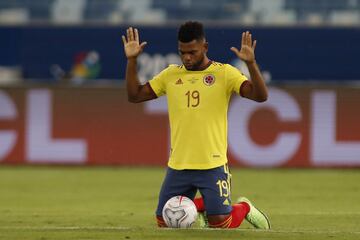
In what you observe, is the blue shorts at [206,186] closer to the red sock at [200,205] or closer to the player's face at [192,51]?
the red sock at [200,205]

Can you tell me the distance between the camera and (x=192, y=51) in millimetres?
8727

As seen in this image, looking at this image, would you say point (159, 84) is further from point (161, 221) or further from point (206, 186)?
point (161, 221)

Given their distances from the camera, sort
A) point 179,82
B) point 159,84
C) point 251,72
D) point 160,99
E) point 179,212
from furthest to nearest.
A: 1. point 160,99
2. point 159,84
3. point 179,82
4. point 179,212
5. point 251,72

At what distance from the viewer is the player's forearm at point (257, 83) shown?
838 cm

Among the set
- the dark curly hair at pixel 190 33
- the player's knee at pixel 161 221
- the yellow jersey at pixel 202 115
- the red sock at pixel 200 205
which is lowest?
the player's knee at pixel 161 221

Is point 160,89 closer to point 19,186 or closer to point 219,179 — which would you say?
point 219,179

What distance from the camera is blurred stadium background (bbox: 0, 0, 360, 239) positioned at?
16531 millimetres

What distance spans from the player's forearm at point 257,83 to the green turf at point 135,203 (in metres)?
1.13

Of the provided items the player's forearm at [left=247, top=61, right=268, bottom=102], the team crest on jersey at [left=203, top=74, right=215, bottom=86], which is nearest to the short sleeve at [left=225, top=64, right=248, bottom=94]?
the team crest on jersey at [left=203, top=74, right=215, bottom=86]

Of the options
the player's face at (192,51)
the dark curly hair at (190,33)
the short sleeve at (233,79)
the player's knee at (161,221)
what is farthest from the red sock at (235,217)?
the dark curly hair at (190,33)

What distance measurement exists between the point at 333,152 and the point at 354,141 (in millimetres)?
404

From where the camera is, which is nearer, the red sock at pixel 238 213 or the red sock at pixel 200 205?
the red sock at pixel 238 213

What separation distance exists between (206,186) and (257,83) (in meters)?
1.05

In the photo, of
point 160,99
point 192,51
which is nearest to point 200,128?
A: point 192,51
